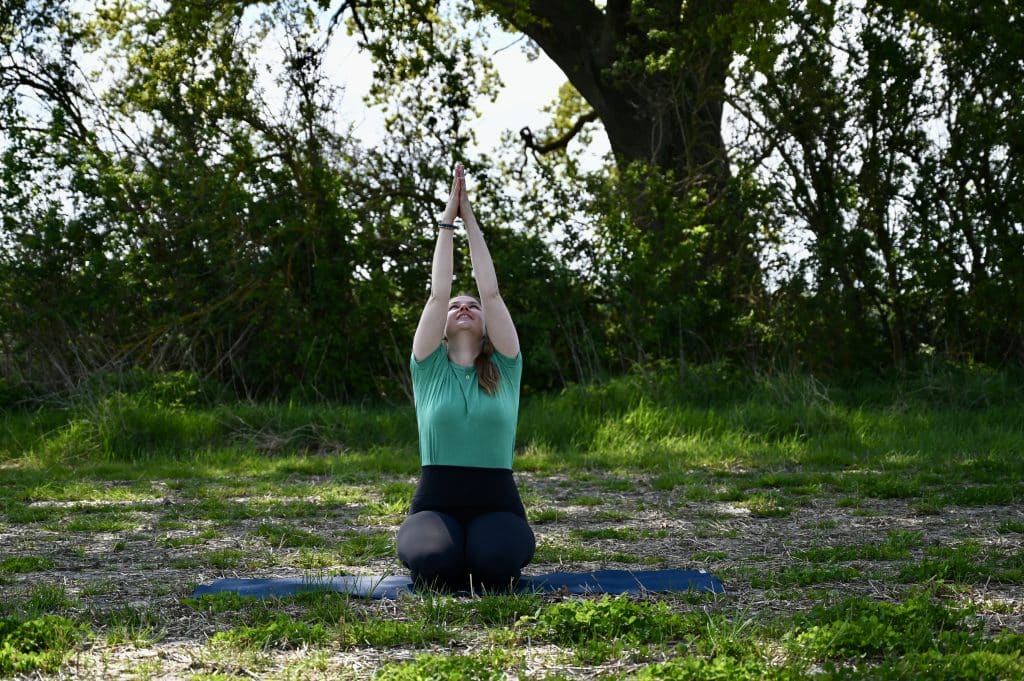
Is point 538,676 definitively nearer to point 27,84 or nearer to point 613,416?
point 613,416

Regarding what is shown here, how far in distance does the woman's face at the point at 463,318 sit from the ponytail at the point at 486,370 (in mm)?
76

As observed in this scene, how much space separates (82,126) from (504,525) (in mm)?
10071

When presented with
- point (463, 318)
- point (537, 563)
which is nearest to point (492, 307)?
point (463, 318)

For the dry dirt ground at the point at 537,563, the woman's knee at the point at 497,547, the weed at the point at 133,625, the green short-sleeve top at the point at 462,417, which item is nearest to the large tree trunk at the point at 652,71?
the dry dirt ground at the point at 537,563

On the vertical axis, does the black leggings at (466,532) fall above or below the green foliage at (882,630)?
above

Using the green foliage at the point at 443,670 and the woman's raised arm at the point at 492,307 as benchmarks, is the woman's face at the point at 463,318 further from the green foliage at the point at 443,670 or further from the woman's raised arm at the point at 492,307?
the green foliage at the point at 443,670

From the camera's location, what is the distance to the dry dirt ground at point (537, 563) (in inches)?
159

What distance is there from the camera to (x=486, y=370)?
549 centimetres

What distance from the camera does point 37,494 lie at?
28.0 ft

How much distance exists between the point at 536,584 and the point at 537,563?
0.70m

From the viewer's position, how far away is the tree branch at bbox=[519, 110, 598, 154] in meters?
13.8

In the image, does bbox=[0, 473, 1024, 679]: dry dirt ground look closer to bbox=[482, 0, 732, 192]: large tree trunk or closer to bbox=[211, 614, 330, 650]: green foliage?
bbox=[211, 614, 330, 650]: green foliage

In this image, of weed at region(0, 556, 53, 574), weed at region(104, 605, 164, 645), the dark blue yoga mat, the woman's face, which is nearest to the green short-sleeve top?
the woman's face

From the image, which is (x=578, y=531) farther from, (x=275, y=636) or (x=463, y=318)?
(x=275, y=636)
